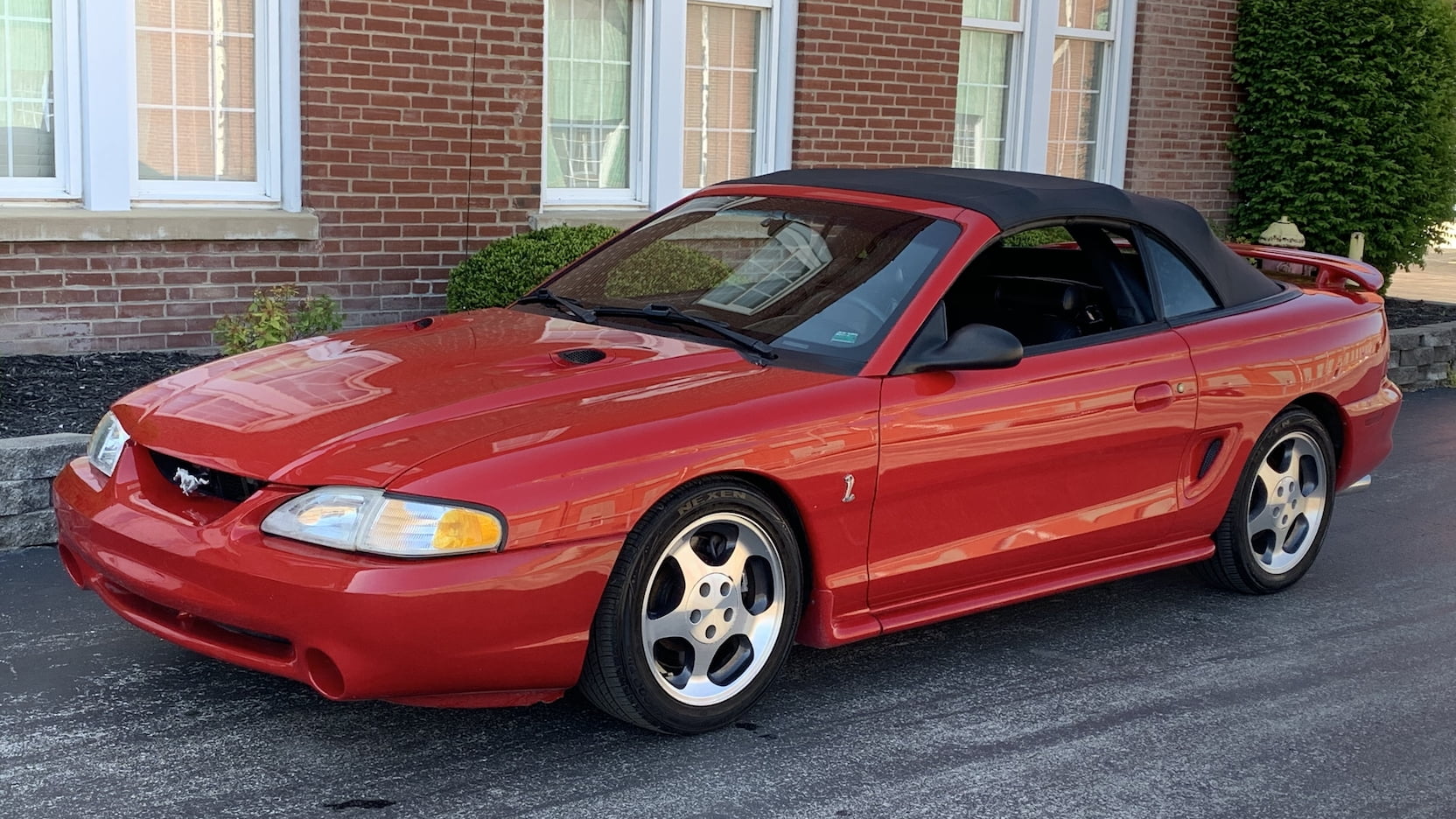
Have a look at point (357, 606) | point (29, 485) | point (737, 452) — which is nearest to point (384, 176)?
point (29, 485)

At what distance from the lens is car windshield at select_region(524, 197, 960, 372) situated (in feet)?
16.0

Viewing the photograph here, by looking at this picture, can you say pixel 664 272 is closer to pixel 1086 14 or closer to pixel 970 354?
pixel 970 354

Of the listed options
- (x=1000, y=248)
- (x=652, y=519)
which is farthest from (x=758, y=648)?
(x=1000, y=248)

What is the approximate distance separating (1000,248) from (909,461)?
61.9 inches

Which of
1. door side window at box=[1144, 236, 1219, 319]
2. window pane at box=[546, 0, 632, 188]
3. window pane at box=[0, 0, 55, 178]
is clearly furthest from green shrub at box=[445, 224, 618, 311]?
door side window at box=[1144, 236, 1219, 319]

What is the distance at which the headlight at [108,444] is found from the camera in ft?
15.1

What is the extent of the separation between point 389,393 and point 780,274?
1.39 meters

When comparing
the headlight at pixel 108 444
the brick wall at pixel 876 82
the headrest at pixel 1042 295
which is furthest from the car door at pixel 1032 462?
the brick wall at pixel 876 82

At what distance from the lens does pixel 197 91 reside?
880 centimetres

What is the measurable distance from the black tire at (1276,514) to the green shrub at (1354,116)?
8.02m

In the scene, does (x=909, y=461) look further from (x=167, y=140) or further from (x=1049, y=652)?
(x=167, y=140)

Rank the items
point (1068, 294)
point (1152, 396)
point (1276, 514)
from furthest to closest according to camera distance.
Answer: point (1276, 514)
point (1068, 294)
point (1152, 396)

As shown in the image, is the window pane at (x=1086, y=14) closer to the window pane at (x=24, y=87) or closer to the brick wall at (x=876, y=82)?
the brick wall at (x=876, y=82)

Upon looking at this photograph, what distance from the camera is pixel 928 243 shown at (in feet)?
16.7
